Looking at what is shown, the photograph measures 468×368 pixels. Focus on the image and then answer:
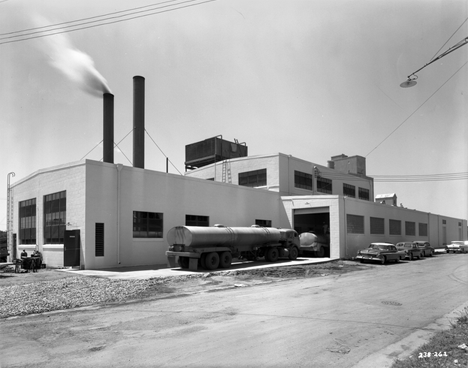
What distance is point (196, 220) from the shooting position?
92.1 ft

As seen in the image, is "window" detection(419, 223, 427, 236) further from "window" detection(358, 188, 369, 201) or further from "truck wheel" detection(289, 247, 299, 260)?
"truck wheel" detection(289, 247, 299, 260)

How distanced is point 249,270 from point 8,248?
19.7 m

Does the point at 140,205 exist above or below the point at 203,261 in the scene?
above

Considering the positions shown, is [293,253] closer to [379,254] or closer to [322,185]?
[379,254]

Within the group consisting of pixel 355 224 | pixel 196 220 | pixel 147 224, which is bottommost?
pixel 355 224

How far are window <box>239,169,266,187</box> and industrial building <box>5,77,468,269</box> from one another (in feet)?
0.33

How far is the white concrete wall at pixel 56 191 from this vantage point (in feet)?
73.9

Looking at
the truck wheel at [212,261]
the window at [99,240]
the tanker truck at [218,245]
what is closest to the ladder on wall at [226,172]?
the tanker truck at [218,245]

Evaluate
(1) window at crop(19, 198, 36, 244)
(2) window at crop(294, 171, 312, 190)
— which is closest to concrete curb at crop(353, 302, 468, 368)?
(1) window at crop(19, 198, 36, 244)

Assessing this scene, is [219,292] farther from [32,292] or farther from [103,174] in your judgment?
[103,174]

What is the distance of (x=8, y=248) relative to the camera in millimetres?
29688

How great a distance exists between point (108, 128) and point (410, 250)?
26.8m

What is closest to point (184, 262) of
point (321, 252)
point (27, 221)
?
point (27, 221)

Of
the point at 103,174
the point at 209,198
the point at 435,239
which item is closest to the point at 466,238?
the point at 435,239
